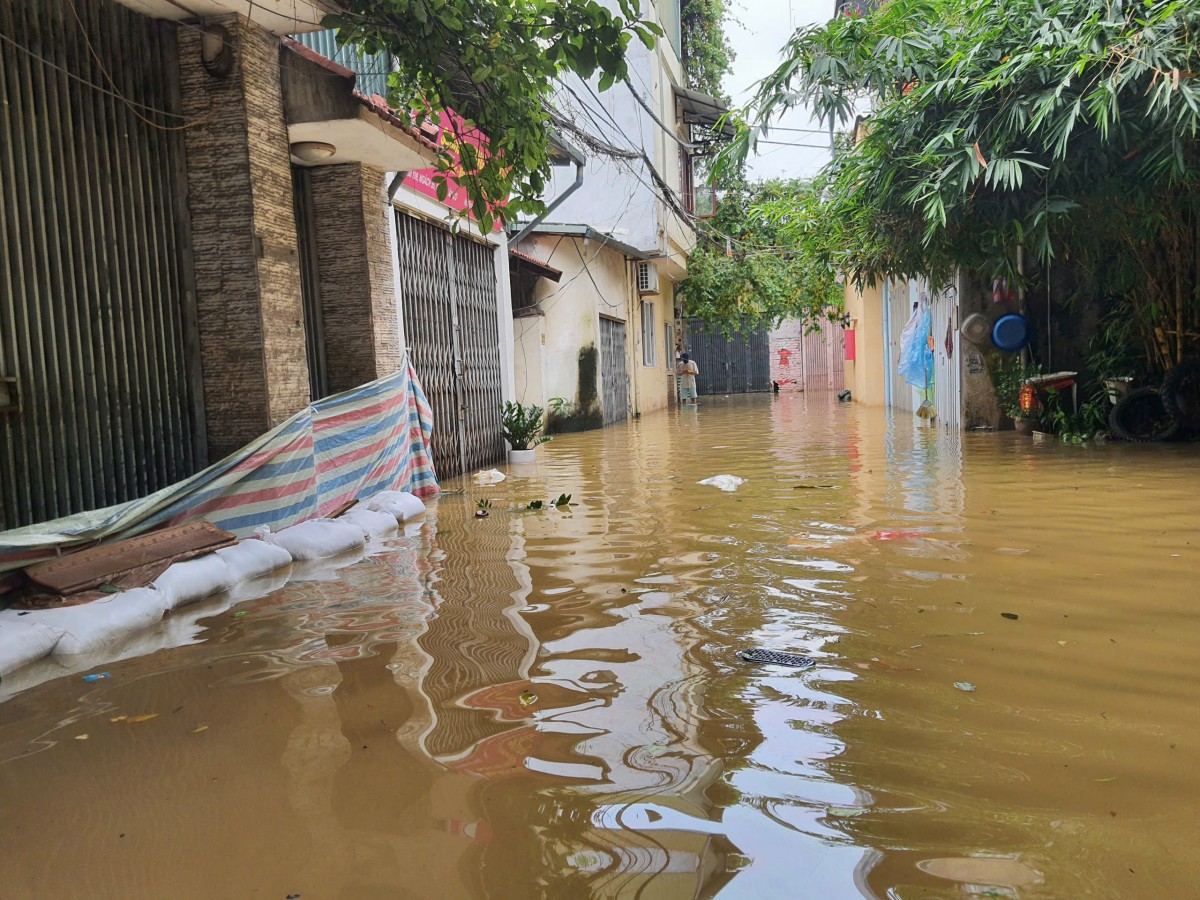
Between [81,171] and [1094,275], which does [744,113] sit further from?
[81,171]

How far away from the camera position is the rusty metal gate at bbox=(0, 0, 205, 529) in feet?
14.8

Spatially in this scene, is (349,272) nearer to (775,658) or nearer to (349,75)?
(349,75)

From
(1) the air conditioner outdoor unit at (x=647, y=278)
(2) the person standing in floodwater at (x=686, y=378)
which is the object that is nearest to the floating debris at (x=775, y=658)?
(1) the air conditioner outdoor unit at (x=647, y=278)

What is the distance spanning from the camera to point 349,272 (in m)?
7.49

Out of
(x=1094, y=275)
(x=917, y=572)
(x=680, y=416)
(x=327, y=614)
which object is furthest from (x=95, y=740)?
→ (x=680, y=416)

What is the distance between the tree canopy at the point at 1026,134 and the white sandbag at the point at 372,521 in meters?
5.32

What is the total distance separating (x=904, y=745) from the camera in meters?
2.34

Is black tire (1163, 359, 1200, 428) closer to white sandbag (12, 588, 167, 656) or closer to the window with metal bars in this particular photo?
white sandbag (12, 588, 167, 656)

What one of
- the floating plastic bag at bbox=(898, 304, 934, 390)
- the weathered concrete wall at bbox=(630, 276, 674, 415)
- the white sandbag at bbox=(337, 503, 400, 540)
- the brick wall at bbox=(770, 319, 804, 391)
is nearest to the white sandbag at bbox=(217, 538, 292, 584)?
the white sandbag at bbox=(337, 503, 400, 540)

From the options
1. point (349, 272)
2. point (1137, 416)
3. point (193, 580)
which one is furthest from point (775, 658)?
point (1137, 416)

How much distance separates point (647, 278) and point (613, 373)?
10.0 ft

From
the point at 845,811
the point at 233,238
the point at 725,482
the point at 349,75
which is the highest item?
the point at 349,75

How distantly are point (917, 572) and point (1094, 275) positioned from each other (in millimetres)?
7505

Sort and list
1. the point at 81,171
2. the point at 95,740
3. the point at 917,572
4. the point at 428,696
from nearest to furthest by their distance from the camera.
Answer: the point at 95,740 → the point at 428,696 → the point at 917,572 → the point at 81,171
